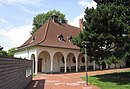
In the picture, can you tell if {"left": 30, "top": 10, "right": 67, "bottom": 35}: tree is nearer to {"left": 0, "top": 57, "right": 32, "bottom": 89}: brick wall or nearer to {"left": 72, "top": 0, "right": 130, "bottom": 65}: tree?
{"left": 72, "top": 0, "right": 130, "bottom": 65}: tree

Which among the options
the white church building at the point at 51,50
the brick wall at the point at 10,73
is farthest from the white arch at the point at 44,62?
the brick wall at the point at 10,73

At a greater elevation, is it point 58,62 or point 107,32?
point 107,32

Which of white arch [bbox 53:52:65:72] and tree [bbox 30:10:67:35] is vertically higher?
tree [bbox 30:10:67:35]

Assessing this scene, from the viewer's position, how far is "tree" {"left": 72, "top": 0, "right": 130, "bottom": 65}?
60.8 feet

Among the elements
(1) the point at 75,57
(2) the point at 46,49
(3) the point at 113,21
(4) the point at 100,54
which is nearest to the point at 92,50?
(4) the point at 100,54

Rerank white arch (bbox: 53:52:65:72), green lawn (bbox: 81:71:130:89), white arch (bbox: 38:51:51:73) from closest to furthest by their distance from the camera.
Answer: green lawn (bbox: 81:71:130:89), white arch (bbox: 38:51:51:73), white arch (bbox: 53:52:65:72)

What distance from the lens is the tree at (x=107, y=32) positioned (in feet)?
60.8

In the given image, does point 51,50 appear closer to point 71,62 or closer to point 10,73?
point 71,62

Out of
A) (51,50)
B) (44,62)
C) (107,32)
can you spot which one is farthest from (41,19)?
(107,32)

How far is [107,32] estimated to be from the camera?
19.2 metres

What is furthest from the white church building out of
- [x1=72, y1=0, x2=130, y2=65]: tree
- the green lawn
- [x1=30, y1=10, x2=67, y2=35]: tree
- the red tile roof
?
[x1=30, y1=10, x2=67, y2=35]: tree

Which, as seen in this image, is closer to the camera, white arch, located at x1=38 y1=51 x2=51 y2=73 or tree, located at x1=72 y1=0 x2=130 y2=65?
tree, located at x1=72 y1=0 x2=130 y2=65

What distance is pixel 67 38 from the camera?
3722 cm

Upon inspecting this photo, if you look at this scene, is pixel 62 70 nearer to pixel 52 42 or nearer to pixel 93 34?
pixel 52 42
